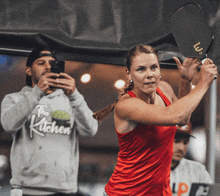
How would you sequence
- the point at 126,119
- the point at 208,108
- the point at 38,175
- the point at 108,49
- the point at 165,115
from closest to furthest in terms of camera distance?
the point at 165,115 → the point at 126,119 → the point at 38,175 → the point at 108,49 → the point at 208,108

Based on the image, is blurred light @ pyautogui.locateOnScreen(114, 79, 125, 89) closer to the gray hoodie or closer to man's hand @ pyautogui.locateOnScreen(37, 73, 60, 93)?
the gray hoodie

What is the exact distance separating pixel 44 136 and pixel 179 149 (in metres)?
1.15

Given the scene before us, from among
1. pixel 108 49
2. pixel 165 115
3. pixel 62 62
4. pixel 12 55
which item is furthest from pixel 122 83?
pixel 165 115

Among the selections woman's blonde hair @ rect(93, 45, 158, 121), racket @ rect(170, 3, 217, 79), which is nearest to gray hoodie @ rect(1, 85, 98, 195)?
woman's blonde hair @ rect(93, 45, 158, 121)

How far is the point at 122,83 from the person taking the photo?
8.33ft

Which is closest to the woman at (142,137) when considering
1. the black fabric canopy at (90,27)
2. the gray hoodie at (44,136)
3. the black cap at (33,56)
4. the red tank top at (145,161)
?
the red tank top at (145,161)

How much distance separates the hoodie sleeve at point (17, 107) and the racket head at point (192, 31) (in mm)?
1168

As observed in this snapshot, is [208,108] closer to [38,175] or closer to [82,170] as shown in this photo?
[82,170]

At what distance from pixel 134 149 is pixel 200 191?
4.08 ft

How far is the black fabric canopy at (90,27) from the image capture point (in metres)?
2.35

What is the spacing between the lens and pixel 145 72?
5.38 ft

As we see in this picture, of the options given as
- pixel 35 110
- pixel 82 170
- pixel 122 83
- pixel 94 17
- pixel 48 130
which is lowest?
pixel 82 170

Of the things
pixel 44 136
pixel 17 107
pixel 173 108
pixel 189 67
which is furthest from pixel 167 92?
pixel 17 107

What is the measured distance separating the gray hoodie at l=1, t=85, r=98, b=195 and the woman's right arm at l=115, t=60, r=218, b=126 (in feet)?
2.99
